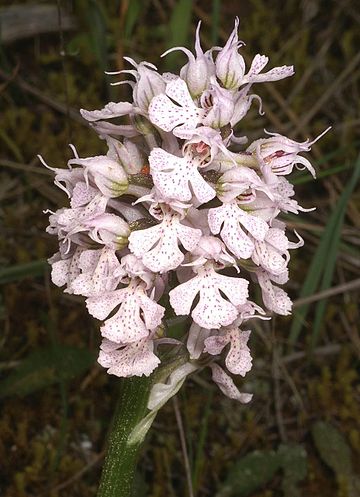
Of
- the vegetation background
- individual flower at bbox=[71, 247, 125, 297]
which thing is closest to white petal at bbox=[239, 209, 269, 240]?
individual flower at bbox=[71, 247, 125, 297]

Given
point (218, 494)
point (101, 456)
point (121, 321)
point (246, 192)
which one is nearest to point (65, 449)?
point (101, 456)

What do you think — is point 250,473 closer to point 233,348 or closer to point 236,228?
point 233,348

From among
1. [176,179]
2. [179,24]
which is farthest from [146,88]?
[179,24]

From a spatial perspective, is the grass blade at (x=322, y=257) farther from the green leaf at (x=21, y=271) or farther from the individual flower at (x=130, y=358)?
the individual flower at (x=130, y=358)

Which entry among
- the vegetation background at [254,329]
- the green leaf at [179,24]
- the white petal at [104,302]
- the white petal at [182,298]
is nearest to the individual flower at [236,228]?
the white petal at [182,298]

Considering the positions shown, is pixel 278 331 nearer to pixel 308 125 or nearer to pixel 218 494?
pixel 218 494
